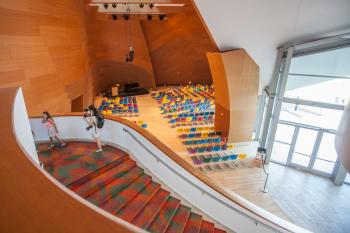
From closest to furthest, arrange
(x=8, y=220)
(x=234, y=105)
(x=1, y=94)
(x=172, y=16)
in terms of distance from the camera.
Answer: (x=8, y=220) → (x=1, y=94) → (x=234, y=105) → (x=172, y=16)

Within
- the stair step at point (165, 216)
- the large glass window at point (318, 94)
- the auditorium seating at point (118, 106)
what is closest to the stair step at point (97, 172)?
the stair step at point (165, 216)

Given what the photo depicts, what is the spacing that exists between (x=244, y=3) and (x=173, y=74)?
14.9 m

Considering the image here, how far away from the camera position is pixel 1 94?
113 inches

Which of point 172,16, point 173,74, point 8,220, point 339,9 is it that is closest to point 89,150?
point 8,220

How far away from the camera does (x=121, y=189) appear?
3816 mm

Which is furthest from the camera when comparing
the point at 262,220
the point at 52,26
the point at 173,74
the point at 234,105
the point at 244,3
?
the point at 173,74

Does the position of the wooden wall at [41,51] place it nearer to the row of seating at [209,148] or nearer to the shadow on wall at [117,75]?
the row of seating at [209,148]

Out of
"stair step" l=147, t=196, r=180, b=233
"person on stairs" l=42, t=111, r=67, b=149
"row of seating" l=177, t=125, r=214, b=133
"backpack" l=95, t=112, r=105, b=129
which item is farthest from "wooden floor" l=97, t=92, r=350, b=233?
"person on stairs" l=42, t=111, r=67, b=149

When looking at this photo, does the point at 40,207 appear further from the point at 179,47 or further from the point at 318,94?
the point at 179,47

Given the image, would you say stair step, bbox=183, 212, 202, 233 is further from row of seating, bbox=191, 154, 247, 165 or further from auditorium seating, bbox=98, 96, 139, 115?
auditorium seating, bbox=98, 96, 139, 115

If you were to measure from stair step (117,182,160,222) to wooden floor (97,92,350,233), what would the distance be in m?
4.53

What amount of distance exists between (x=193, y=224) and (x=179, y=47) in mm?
16821

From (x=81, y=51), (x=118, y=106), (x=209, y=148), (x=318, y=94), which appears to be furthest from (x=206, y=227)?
(x=118, y=106)

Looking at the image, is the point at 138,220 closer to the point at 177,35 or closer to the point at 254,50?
the point at 254,50
